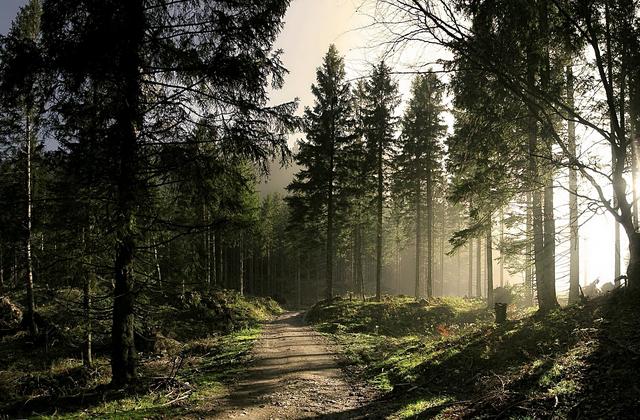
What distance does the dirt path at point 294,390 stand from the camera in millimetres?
7309

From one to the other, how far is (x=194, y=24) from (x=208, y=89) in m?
1.45

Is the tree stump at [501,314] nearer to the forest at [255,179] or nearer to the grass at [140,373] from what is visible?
the forest at [255,179]

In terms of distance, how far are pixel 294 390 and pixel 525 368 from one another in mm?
4689

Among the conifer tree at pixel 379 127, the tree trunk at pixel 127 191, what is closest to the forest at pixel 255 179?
the tree trunk at pixel 127 191

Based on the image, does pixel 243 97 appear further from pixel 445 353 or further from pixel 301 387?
pixel 445 353

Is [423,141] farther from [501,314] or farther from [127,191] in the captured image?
[127,191]

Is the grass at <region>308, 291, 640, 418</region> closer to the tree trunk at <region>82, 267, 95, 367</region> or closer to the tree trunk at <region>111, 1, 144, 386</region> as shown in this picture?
the tree trunk at <region>111, 1, 144, 386</region>

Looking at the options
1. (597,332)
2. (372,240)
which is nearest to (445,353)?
(597,332)

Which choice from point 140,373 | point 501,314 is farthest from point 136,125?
point 501,314

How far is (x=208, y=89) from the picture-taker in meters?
9.53

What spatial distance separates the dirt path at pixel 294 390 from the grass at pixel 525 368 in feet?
2.31

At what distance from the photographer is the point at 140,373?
10.2 metres

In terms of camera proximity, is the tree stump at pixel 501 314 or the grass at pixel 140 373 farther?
the tree stump at pixel 501 314

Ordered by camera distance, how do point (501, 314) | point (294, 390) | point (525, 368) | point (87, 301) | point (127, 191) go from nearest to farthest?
point (525, 368), point (127, 191), point (294, 390), point (501, 314), point (87, 301)
